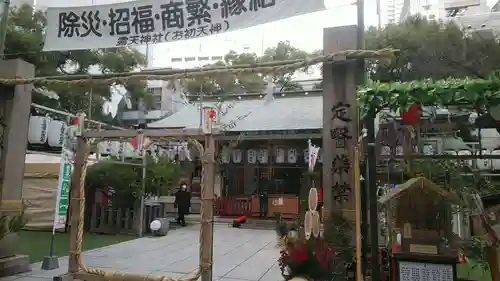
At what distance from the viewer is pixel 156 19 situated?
6496 millimetres

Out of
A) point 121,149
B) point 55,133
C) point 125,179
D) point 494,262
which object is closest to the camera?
point 494,262

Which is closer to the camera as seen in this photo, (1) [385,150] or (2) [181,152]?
(1) [385,150]

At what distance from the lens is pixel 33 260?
802cm

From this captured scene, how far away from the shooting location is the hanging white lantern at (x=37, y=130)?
965 centimetres

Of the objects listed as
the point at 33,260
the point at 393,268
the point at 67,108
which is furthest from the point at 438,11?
the point at 33,260

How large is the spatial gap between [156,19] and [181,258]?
549 cm

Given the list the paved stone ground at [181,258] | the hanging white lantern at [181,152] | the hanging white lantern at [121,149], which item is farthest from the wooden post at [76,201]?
the hanging white lantern at [181,152]

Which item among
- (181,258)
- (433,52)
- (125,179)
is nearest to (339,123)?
(181,258)

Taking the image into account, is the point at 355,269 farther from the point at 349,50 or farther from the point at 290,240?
the point at 349,50

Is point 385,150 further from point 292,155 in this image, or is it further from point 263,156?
point 263,156

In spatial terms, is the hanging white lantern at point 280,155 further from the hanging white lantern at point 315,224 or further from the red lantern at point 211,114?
the hanging white lantern at point 315,224

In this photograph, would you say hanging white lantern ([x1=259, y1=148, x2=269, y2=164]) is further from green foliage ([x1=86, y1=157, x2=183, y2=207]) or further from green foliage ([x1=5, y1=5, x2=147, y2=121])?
green foliage ([x1=5, y1=5, x2=147, y2=121])

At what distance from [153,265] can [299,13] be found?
5966 millimetres

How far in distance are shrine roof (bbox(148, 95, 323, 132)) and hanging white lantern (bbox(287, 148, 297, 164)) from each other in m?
0.96
